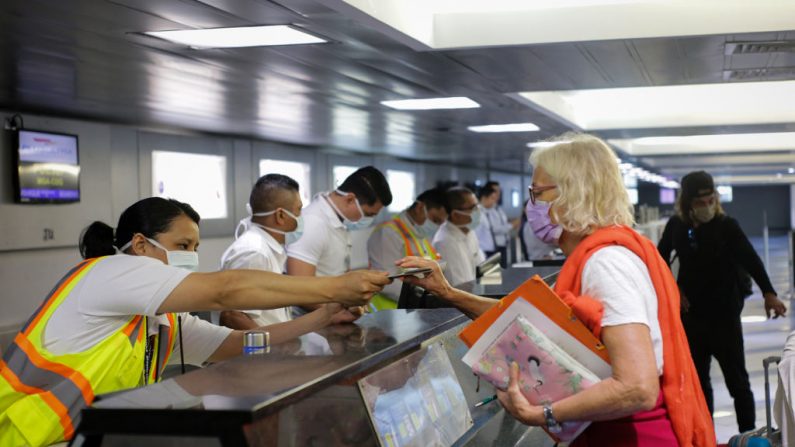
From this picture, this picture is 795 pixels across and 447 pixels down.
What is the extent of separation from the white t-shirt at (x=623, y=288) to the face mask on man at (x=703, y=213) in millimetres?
3917

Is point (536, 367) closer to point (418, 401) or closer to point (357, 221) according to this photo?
point (418, 401)

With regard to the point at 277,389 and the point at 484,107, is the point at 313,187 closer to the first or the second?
the point at 484,107

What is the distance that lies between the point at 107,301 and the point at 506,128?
866 centimetres

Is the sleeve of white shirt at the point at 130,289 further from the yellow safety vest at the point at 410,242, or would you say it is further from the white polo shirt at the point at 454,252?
the white polo shirt at the point at 454,252

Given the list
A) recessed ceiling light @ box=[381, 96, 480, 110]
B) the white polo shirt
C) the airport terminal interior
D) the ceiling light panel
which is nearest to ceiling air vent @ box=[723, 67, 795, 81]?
the airport terminal interior

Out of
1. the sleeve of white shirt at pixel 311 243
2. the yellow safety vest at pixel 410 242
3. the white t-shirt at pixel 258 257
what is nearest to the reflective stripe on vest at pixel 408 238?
the yellow safety vest at pixel 410 242

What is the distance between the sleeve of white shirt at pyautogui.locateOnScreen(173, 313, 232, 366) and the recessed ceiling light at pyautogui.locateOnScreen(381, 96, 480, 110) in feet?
15.7

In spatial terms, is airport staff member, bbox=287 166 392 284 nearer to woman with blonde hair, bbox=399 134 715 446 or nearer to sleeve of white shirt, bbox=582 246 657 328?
woman with blonde hair, bbox=399 134 715 446

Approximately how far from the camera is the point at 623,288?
2.18 metres

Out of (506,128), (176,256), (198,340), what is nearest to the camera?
(176,256)

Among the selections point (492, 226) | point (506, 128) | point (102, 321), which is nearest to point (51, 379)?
point (102, 321)

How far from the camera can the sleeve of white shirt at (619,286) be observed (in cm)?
216

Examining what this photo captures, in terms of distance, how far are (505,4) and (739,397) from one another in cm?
281

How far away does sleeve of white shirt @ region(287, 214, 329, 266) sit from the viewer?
5.25 meters
